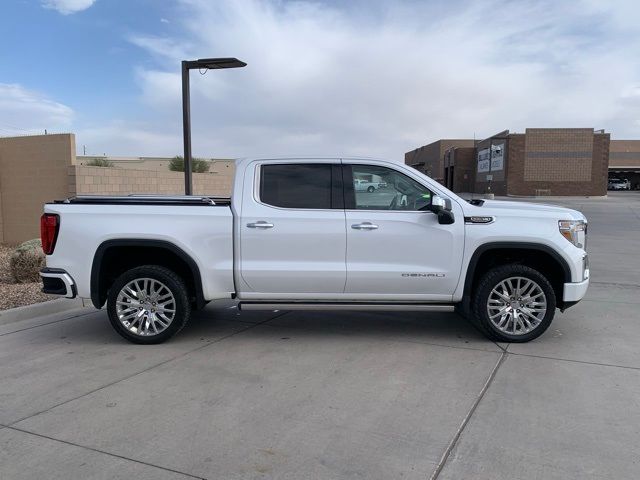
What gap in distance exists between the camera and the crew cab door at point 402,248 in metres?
5.67

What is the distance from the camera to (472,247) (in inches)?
Answer: 223

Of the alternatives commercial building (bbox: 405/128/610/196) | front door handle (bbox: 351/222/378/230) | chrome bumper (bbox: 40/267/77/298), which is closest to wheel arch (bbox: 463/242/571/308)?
front door handle (bbox: 351/222/378/230)

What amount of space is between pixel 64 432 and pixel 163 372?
4.10ft

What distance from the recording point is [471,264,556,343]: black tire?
5.75m

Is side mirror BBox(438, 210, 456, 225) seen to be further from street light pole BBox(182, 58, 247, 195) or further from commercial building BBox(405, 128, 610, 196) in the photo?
commercial building BBox(405, 128, 610, 196)

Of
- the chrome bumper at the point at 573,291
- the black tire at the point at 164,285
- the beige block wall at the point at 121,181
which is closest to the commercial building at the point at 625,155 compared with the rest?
the beige block wall at the point at 121,181

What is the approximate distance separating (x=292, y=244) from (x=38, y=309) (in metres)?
3.84

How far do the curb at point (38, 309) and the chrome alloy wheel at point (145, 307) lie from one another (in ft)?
6.83

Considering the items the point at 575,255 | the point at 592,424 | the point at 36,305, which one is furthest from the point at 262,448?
the point at 36,305

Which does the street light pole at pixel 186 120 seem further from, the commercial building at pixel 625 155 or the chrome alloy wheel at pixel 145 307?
the commercial building at pixel 625 155

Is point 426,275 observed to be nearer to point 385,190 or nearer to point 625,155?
point 385,190

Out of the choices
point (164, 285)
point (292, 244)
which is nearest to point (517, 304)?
point (292, 244)

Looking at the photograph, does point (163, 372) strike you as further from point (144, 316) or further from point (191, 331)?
point (191, 331)

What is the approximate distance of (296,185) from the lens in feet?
19.4
